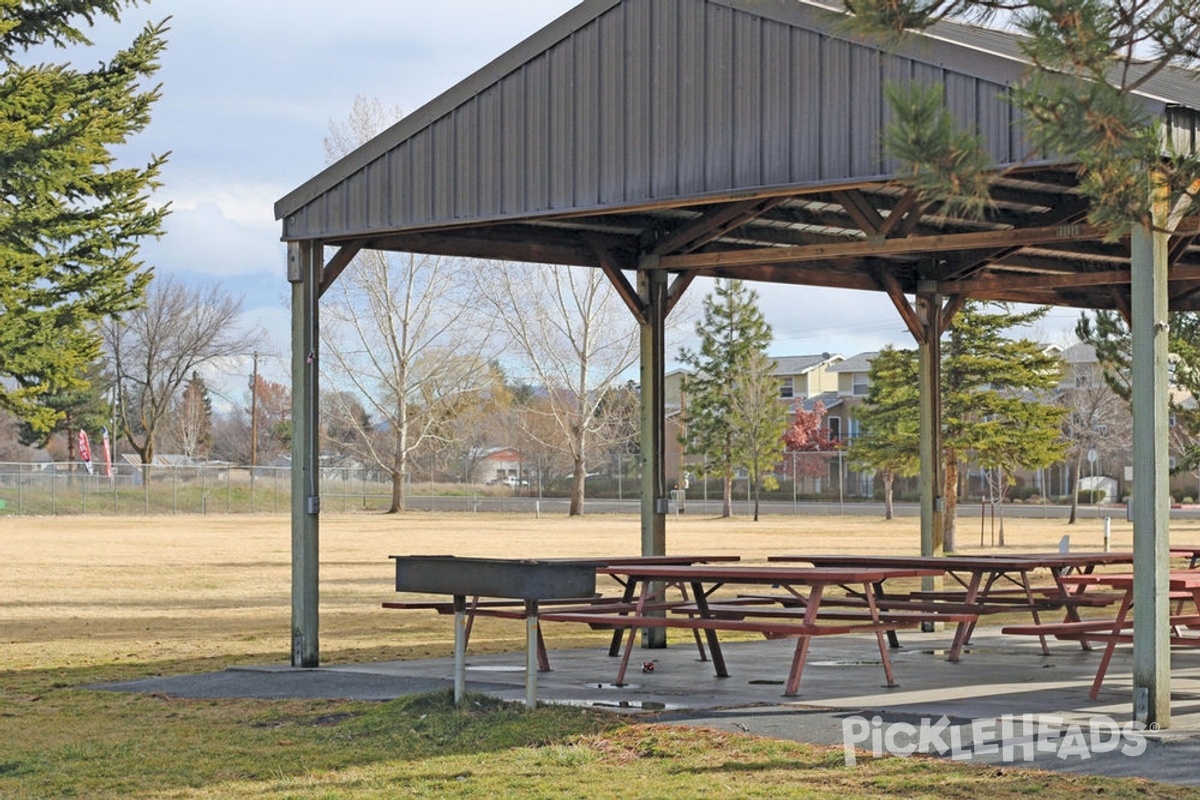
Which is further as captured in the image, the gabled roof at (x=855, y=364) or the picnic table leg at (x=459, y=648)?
the gabled roof at (x=855, y=364)

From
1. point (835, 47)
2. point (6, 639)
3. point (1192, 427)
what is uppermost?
point (835, 47)

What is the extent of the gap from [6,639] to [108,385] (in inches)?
3017

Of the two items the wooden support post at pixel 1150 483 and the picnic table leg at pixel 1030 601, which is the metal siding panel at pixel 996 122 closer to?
the wooden support post at pixel 1150 483

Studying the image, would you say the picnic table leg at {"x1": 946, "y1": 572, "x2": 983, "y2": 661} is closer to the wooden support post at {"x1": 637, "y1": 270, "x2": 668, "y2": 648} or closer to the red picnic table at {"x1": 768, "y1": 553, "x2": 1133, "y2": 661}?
the red picnic table at {"x1": 768, "y1": 553, "x2": 1133, "y2": 661}

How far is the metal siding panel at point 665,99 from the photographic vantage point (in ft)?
37.8

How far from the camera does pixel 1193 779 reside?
752cm

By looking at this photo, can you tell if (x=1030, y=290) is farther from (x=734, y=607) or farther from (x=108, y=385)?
(x=108, y=385)

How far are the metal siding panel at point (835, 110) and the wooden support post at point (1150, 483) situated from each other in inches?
83.6

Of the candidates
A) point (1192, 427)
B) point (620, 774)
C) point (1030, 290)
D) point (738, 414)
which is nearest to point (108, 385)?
point (738, 414)

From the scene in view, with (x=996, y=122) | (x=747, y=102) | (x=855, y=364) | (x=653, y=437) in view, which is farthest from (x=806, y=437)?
(x=996, y=122)

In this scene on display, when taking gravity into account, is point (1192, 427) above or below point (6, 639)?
above

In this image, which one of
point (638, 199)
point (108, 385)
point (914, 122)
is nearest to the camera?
point (914, 122)

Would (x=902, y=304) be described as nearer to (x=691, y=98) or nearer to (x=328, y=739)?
(x=691, y=98)

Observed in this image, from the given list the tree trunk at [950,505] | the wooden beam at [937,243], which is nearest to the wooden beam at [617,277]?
the wooden beam at [937,243]
